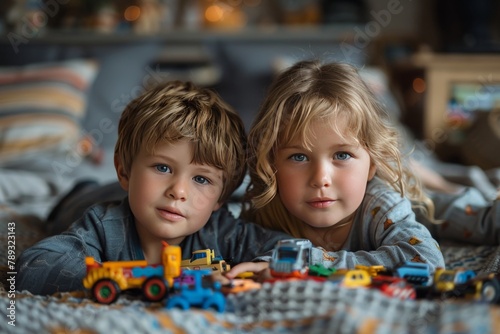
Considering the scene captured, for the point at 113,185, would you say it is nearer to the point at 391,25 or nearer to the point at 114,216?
the point at 114,216

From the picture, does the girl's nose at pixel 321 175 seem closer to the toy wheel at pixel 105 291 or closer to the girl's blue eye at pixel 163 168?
the girl's blue eye at pixel 163 168

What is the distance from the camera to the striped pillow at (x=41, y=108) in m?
2.28

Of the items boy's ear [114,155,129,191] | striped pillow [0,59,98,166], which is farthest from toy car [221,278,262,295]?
striped pillow [0,59,98,166]

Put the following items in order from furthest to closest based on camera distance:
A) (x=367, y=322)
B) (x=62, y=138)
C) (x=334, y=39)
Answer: (x=334, y=39)
(x=62, y=138)
(x=367, y=322)

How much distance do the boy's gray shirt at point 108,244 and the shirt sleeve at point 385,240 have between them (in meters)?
0.14

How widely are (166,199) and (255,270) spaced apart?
0.20 metres

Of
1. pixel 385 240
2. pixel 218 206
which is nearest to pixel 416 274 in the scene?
pixel 385 240

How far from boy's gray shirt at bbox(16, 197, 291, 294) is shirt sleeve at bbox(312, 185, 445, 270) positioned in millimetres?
135

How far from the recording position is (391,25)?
3.30 meters

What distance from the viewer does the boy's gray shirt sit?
104cm

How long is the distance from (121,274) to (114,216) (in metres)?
0.26

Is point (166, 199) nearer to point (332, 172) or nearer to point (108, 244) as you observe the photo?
point (108, 244)

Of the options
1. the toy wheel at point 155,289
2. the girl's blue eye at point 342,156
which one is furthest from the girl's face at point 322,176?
the toy wheel at point 155,289

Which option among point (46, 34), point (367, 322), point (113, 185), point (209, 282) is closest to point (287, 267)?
point (209, 282)
